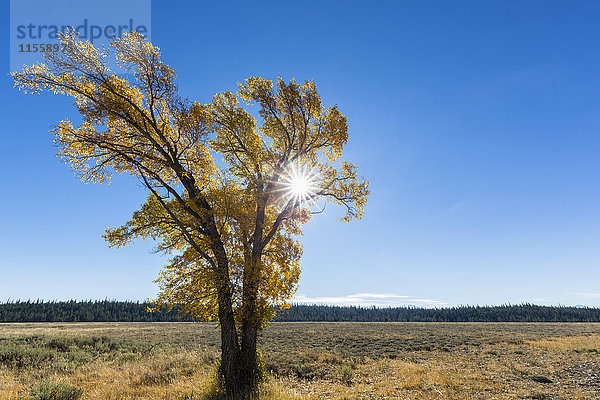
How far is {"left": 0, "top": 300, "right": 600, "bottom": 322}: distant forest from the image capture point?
135m

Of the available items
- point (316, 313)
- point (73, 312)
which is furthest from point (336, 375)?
point (316, 313)

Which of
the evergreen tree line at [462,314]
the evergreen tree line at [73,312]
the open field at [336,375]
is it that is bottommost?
Result: the evergreen tree line at [462,314]

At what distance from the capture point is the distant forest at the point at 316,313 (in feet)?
442

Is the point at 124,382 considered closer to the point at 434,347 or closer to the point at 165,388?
the point at 165,388

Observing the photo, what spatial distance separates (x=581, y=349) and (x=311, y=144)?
29.1 meters

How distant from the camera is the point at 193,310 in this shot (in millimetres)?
11219

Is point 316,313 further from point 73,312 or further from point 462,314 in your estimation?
point 73,312

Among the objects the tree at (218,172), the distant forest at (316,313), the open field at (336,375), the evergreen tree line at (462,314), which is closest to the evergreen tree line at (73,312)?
the distant forest at (316,313)

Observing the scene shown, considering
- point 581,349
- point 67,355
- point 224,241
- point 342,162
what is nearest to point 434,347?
point 581,349

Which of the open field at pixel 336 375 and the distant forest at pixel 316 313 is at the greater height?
the open field at pixel 336 375

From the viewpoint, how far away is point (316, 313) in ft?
611

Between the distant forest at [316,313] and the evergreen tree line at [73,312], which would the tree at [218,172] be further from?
the evergreen tree line at [73,312]

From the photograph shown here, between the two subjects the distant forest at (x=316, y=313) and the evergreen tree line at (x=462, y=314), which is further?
the evergreen tree line at (x=462, y=314)

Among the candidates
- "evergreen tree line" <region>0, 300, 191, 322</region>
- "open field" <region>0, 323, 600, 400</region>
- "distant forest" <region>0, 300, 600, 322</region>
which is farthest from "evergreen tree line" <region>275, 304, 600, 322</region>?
"open field" <region>0, 323, 600, 400</region>
